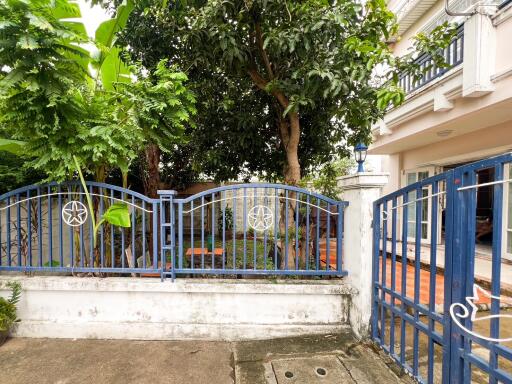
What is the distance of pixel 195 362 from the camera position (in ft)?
8.79

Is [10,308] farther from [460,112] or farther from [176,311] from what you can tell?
[460,112]

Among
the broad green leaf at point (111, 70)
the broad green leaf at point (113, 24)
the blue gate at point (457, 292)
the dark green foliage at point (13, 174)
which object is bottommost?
the blue gate at point (457, 292)

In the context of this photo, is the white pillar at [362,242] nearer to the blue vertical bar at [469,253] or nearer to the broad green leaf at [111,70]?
the blue vertical bar at [469,253]

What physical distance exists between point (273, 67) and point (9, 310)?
167 inches

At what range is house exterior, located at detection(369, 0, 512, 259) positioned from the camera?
4109 mm

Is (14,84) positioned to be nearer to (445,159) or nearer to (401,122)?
(401,122)

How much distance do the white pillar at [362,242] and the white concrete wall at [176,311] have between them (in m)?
0.16

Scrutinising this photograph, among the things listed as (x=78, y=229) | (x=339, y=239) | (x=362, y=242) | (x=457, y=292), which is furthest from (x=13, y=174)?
(x=457, y=292)

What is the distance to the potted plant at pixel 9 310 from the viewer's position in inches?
111

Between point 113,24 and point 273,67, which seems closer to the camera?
point 113,24

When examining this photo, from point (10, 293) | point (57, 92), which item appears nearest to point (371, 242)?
point (57, 92)

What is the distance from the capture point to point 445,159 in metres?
6.70

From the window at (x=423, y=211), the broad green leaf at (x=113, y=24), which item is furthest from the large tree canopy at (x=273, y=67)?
the window at (x=423, y=211)

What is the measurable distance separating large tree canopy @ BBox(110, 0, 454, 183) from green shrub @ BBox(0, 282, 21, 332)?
2937mm
